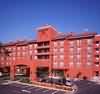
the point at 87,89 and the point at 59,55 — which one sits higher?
the point at 59,55

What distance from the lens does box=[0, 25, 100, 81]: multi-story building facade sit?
2458 inches

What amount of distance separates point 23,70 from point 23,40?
13418 millimetres

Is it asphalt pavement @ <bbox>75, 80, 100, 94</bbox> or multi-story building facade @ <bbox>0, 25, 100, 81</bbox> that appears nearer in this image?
asphalt pavement @ <bbox>75, 80, 100, 94</bbox>

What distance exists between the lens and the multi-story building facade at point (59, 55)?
6244 centimetres

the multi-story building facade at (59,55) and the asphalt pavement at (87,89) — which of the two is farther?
the multi-story building facade at (59,55)

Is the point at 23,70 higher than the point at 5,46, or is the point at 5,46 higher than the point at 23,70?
the point at 5,46

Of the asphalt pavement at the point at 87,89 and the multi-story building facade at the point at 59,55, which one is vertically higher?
the multi-story building facade at the point at 59,55

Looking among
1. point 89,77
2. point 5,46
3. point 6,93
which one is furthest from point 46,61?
point 6,93

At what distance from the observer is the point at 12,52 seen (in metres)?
Result: 83.3

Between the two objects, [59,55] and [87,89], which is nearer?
[87,89]

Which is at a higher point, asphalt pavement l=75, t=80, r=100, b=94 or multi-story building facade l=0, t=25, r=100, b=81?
multi-story building facade l=0, t=25, r=100, b=81

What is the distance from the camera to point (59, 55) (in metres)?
68.5

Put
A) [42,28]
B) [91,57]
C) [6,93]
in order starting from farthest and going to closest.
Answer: [42,28] < [91,57] < [6,93]

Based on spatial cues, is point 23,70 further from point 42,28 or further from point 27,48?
point 42,28
